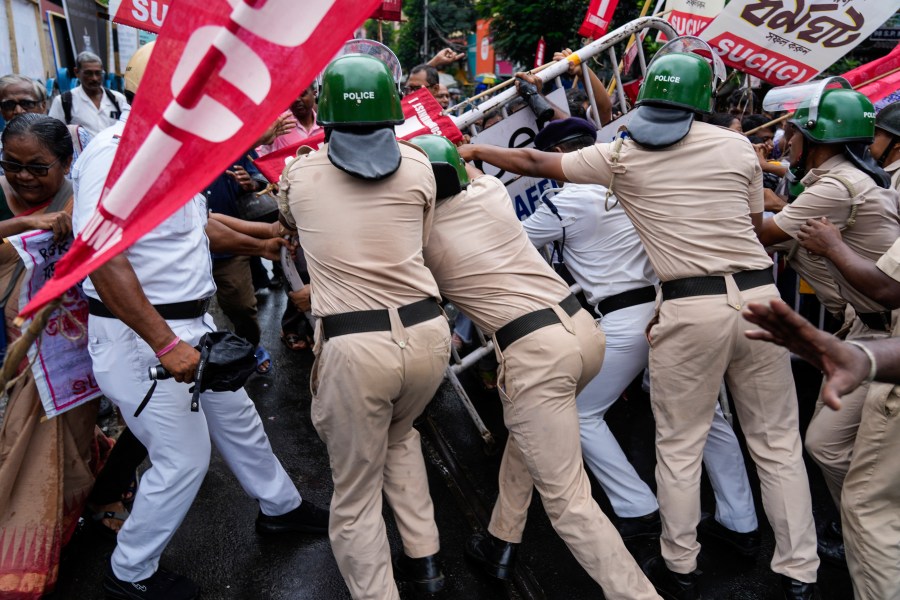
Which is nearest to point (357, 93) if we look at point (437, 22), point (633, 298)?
point (633, 298)

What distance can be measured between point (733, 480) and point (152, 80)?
3.12 m

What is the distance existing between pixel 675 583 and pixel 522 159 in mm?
2078

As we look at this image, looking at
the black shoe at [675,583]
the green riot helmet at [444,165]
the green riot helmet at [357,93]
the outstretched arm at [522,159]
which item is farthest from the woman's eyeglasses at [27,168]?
the black shoe at [675,583]

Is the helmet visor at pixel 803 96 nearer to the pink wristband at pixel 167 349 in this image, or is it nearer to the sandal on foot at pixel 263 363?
the pink wristband at pixel 167 349

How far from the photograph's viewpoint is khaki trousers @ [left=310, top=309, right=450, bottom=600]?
8.54 ft

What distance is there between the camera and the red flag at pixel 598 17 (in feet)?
21.2

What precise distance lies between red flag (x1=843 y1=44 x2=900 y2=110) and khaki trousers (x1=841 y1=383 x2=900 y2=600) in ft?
9.03

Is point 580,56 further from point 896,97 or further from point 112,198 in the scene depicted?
point 112,198

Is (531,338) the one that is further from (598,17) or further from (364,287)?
(598,17)

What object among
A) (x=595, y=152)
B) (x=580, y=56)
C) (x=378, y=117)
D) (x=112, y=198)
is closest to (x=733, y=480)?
(x=595, y=152)

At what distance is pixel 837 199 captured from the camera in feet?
10.3

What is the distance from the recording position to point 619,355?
11.7 feet

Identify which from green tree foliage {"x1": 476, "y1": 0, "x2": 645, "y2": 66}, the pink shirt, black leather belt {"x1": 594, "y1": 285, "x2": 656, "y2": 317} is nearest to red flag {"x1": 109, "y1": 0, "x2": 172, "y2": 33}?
the pink shirt

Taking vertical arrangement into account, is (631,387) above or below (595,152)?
below
